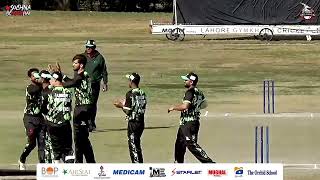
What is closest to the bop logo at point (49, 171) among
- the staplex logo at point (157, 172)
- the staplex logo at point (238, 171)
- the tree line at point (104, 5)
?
the staplex logo at point (157, 172)

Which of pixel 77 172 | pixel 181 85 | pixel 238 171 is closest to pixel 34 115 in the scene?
pixel 77 172

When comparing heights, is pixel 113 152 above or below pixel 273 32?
below

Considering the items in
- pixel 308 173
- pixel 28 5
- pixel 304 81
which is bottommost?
pixel 308 173

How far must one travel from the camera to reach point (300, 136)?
17.3m

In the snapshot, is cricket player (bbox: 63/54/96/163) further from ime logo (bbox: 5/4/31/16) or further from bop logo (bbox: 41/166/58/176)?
ime logo (bbox: 5/4/31/16)

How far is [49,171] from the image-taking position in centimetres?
980

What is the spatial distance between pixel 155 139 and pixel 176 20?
108 feet

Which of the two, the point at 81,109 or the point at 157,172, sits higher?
the point at 81,109

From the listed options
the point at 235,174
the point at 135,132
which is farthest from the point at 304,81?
the point at 235,174

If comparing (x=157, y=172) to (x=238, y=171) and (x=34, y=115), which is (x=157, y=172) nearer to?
(x=238, y=171)

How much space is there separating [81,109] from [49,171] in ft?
14.0

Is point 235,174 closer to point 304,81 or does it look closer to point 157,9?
point 304,81

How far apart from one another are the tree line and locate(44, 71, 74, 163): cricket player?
7250 cm

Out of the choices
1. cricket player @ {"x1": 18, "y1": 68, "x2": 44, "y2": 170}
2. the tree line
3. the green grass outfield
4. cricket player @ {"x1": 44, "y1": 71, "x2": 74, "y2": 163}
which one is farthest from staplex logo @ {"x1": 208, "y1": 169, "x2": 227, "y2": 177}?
the tree line
